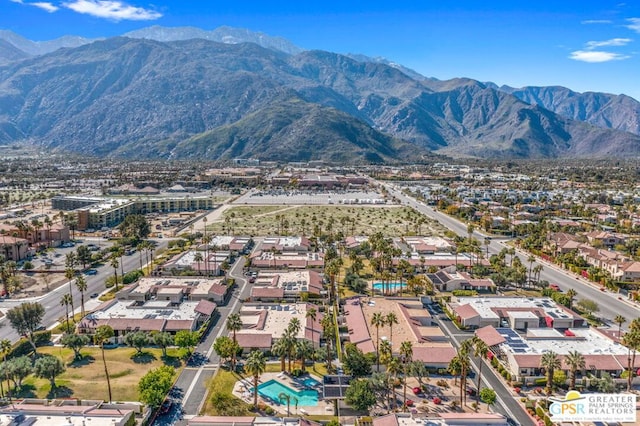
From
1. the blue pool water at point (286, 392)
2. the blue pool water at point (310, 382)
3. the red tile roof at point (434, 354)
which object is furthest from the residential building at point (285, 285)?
the red tile roof at point (434, 354)

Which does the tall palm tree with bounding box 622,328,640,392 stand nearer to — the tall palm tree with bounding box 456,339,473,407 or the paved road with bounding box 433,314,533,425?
the paved road with bounding box 433,314,533,425

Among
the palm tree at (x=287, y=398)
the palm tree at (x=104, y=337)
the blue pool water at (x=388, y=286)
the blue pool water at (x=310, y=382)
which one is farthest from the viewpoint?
the blue pool water at (x=388, y=286)

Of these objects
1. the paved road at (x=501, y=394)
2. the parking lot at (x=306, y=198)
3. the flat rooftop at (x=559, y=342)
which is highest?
the parking lot at (x=306, y=198)

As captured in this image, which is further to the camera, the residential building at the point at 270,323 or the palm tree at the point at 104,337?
the residential building at the point at 270,323

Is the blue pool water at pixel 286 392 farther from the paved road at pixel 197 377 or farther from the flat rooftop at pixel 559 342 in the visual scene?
the flat rooftop at pixel 559 342

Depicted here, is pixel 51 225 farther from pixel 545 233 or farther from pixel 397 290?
pixel 545 233

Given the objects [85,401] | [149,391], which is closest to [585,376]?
[149,391]

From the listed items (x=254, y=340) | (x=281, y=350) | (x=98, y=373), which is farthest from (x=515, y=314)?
(x=98, y=373)

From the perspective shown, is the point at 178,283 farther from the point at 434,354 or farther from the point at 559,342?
the point at 559,342
